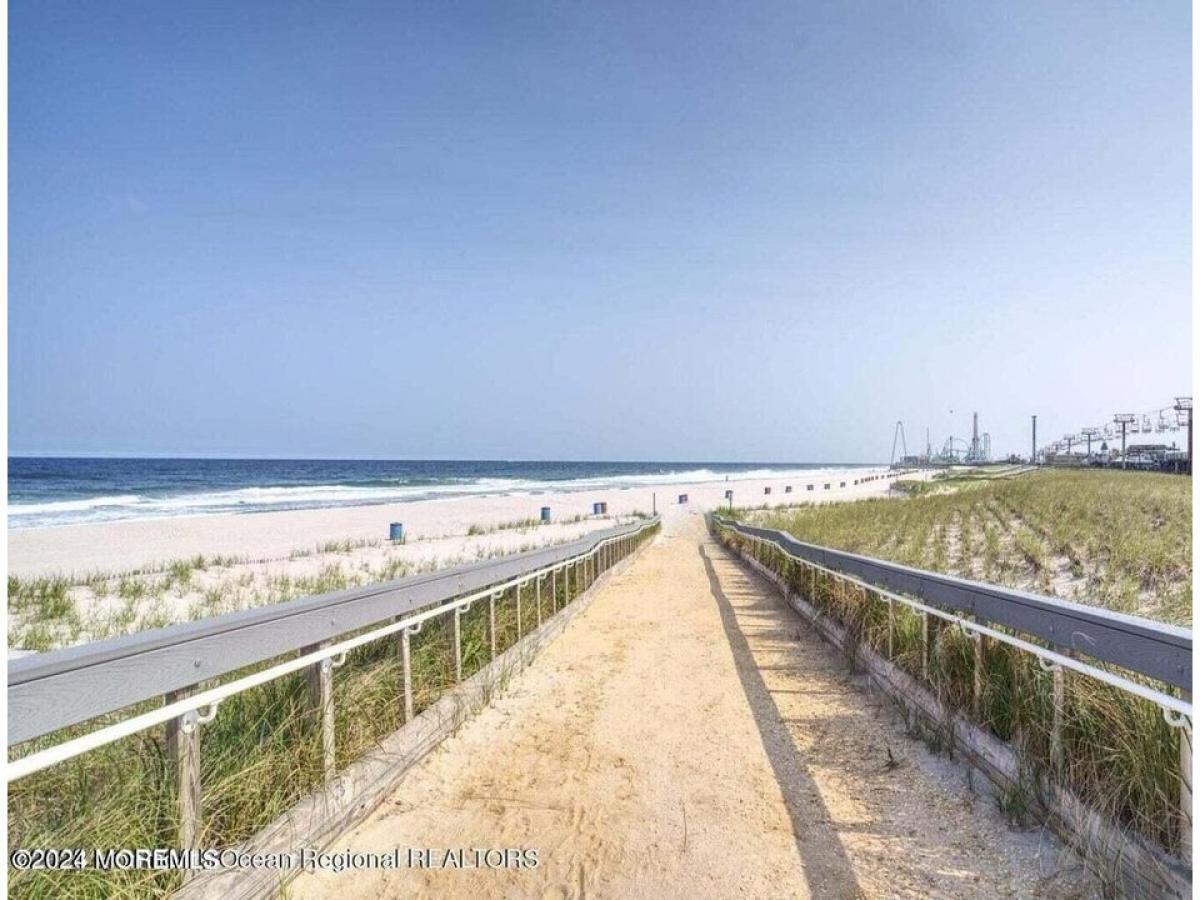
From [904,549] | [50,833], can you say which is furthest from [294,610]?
[904,549]

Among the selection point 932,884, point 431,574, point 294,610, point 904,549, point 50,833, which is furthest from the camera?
point 904,549

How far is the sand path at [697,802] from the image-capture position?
2.74 metres

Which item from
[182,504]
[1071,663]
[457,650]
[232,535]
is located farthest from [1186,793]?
[182,504]

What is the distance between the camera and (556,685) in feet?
17.8

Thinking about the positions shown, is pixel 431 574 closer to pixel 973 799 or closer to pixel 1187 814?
pixel 973 799

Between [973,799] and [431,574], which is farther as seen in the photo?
[431,574]

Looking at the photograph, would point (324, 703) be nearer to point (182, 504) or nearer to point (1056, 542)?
point (1056, 542)

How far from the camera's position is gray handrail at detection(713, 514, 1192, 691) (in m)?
2.56

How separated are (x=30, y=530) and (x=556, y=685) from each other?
30.9 meters

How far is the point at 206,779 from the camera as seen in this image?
2.83 metres

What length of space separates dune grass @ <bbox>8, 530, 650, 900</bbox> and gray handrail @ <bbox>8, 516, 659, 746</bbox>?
0.37 m

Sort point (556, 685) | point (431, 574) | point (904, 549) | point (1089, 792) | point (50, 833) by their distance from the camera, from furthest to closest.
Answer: point (904, 549) < point (556, 685) < point (431, 574) < point (1089, 792) < point (50, 833)

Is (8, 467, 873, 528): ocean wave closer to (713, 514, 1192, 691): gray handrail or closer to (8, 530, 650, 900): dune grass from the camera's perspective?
(8, 530, 650, 900): dune grass

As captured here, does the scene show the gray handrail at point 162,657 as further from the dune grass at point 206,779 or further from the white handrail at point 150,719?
the dune grass at point 206,779
